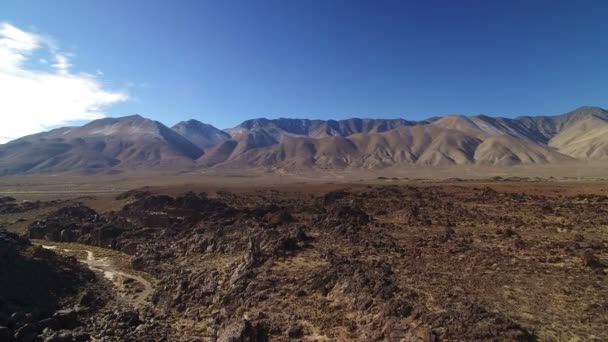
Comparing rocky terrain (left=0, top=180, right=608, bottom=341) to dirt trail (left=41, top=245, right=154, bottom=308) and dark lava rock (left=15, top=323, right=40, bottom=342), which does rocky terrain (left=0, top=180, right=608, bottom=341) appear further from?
dark lava rock (left=15, top=323, right=40, bottom=342)

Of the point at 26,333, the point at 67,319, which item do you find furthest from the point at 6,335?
the point at 67,319

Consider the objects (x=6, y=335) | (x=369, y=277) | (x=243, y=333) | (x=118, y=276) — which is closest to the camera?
Answer: (x=6, y=335)

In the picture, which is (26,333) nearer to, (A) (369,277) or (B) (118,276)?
(B) (118,276)

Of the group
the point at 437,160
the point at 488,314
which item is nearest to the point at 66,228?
the point at 488,314

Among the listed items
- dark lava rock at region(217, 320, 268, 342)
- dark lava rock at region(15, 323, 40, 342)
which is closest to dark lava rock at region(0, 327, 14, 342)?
dark lava rock at region(15, 323, 40, 342)

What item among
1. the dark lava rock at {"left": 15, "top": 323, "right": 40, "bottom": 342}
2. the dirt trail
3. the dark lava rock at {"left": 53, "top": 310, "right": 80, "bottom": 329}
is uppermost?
the dark lava rock at {"left": 15, "top": 323, "right": 40, "bottom": 342}

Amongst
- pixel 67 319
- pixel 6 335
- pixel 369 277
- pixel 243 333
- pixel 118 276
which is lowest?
pixel 118 276
